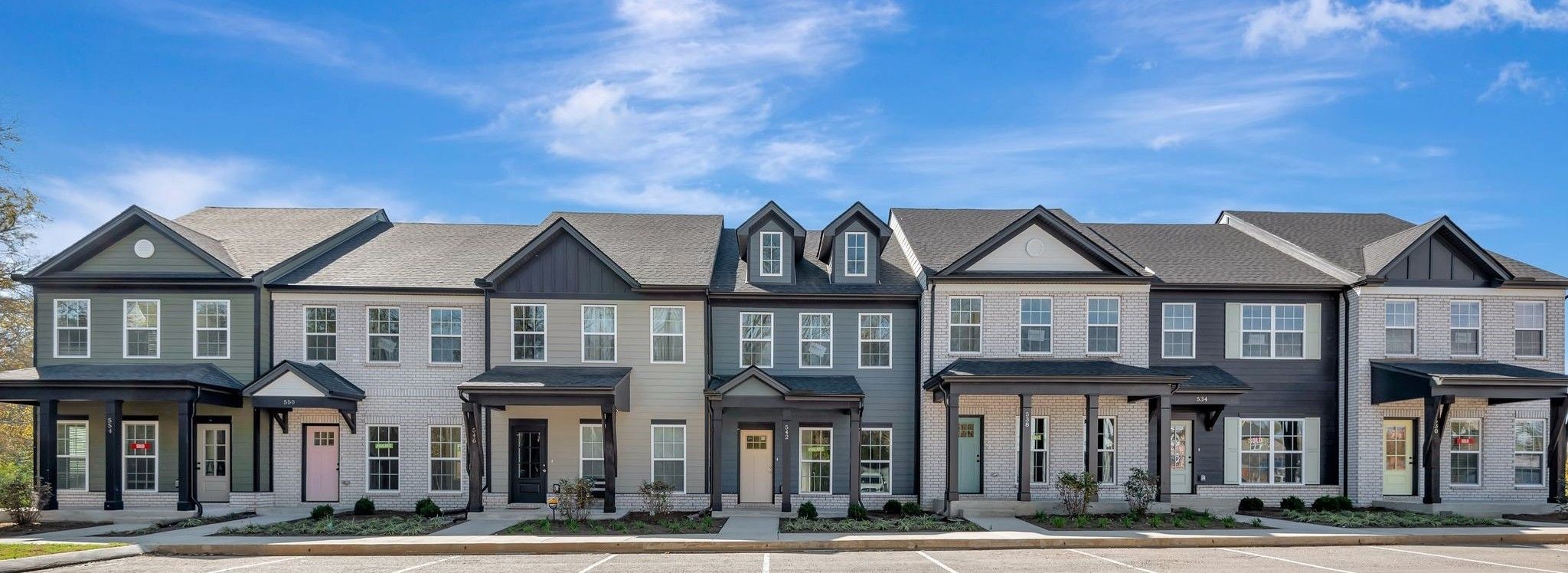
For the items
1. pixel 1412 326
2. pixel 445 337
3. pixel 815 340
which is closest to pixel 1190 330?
pixel 1412 326

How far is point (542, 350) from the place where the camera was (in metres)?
23.4

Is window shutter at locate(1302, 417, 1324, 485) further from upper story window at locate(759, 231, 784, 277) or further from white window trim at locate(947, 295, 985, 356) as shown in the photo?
upper story window at locate(759, 231, 784, 277)

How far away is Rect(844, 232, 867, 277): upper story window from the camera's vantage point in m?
24.5

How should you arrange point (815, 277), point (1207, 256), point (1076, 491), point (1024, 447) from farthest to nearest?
point (1207, 256) → point (815, 277) → point (1024, 447) → point (1076, 491)

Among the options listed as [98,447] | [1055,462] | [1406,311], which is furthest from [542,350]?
[1406,311]

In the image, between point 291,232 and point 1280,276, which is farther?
point 291,232

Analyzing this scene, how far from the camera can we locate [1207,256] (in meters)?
25.9

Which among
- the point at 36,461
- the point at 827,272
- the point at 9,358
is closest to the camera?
the point at 36,461

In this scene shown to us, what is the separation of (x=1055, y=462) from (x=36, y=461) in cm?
2457

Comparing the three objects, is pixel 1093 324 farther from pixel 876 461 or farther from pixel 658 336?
pixel 658 336

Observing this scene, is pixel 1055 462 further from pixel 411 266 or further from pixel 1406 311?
pixel 411 266

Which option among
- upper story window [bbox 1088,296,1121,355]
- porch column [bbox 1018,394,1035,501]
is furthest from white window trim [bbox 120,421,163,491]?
upper story window [bbox 1088,296,1121,355]

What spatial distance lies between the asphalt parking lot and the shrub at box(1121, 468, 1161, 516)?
3537 millimetres

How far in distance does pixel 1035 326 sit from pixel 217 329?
20.3m
